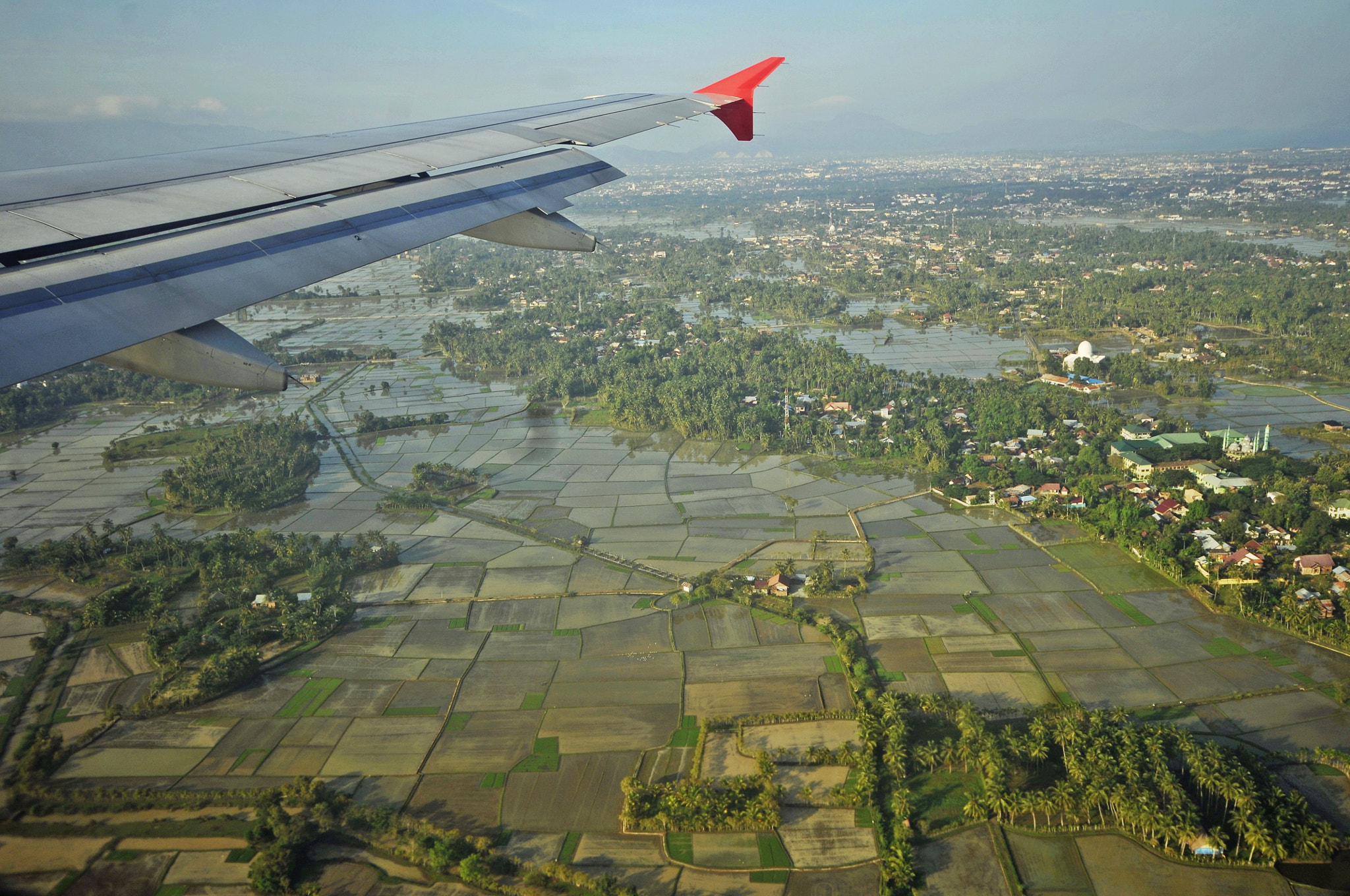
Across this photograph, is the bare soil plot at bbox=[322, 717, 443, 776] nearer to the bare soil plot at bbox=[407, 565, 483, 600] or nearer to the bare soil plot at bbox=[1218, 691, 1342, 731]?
the bare soil plot at bbox=[407, 565, 483, 600]

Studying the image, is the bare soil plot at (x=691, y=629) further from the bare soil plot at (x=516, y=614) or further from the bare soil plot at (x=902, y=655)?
the bare soil plot at (x=902, y=655)

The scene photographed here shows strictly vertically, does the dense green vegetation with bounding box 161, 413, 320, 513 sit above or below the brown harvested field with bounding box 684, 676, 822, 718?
above

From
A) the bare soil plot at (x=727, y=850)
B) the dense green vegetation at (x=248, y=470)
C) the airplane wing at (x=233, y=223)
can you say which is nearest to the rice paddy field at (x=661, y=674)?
the bare soil plot at (x=727, y=850)

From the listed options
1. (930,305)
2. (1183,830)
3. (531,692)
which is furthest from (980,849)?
(930,305)

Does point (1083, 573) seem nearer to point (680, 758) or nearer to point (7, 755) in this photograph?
point (680, 758)

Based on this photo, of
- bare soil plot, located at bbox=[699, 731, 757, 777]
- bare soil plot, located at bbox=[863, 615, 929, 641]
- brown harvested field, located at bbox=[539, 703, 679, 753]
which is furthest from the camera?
bare soil plot, located at bbox=[863, 615, 929, 641]

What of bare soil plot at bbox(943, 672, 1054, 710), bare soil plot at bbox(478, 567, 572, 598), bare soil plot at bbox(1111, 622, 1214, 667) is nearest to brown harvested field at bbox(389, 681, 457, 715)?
bare soil plot at bbox(478, 567, 572, 598)

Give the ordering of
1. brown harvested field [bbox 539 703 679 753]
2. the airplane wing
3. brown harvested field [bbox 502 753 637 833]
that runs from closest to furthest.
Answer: the airplane wing
brown harvested field [bbox 502 753 637 833]
brown harvested field [bbox 539 703 679 753]
